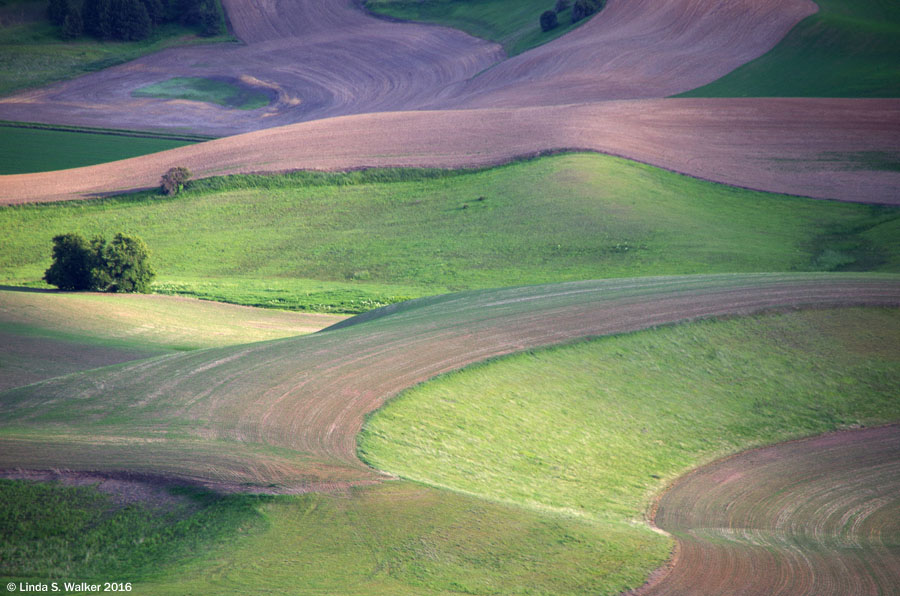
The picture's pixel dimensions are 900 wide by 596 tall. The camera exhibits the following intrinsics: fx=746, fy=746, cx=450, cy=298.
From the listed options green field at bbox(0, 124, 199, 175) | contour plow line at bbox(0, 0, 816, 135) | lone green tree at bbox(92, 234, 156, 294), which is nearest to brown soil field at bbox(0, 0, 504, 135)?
contour plow line at bbox(0, 0, 816, 135)

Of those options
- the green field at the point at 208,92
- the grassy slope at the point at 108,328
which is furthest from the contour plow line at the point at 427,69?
the grassy slope at the point at 108,328

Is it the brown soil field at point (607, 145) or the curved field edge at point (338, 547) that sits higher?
the brown soil field at point (607, 145)

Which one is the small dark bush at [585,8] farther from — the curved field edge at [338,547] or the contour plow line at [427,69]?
the curved field edge at [338,547]

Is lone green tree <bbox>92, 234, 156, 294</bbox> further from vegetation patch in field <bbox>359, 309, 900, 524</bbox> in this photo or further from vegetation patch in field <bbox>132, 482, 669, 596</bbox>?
vegetation patch in field <bbox>132, 482, 669, 596</bbox>

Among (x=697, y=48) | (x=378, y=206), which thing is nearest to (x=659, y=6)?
(x=697, y=48)

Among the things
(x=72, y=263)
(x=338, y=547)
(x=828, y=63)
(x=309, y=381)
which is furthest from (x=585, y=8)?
(x=338, y=547)

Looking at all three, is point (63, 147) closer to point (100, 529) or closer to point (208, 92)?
point (208, 92)
